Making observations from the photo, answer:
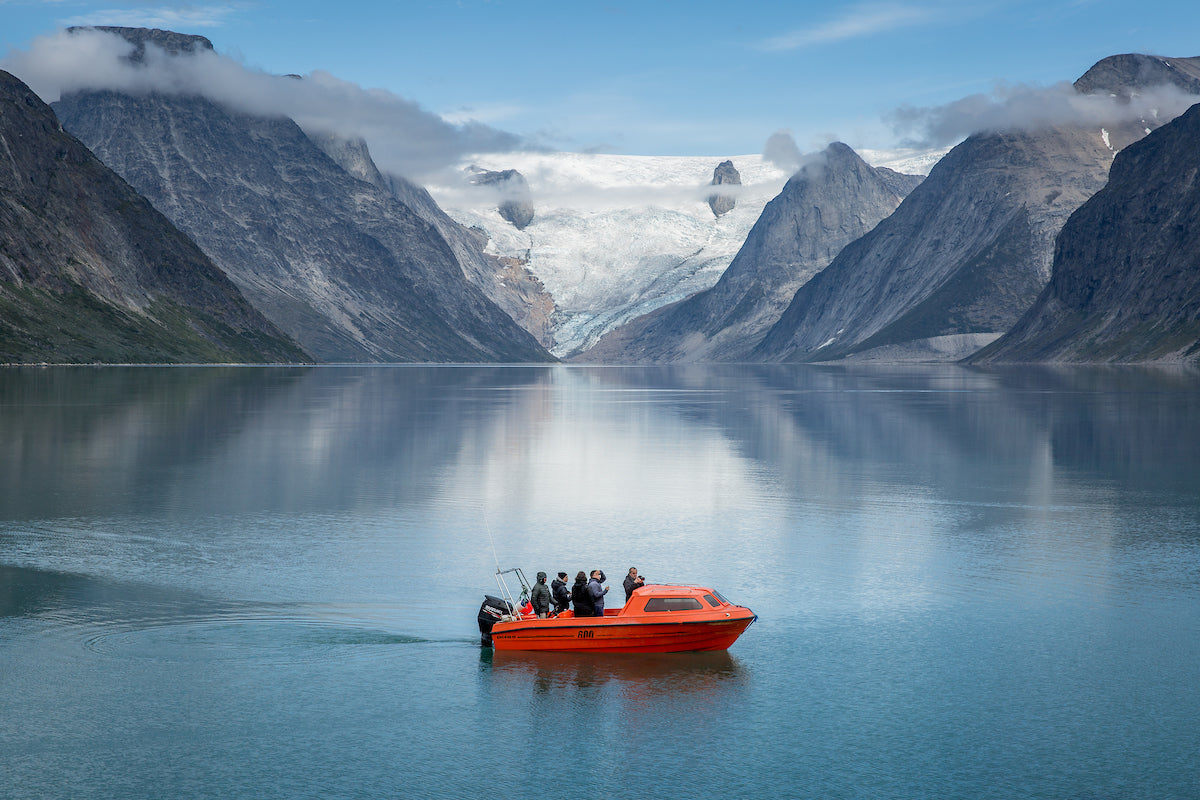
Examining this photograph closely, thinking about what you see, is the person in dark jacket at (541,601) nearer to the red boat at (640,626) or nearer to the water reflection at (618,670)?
the red boat at (640,626)

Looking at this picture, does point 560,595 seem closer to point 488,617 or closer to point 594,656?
point 594,656

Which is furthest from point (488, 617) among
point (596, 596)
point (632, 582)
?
→ point (632, 582)

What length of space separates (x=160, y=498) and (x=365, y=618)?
23237mm

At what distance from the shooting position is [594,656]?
1188 inches

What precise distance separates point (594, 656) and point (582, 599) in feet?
4.80

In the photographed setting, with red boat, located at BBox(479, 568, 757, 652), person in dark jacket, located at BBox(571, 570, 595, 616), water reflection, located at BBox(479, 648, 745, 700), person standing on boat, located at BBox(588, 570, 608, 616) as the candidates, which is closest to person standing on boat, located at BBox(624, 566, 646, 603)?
red boat, located at BBox(479, 568, 757, 652)

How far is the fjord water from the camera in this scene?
22.7 metres

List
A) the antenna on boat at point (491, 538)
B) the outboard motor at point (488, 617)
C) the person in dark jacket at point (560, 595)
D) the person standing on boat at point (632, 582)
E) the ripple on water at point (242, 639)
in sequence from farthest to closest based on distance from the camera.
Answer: the antenna on boat at point (491, 538) < the person standing on boat at point (632, 582) < the person in dark jacket at point (560, 595) < the outboard motor at point (488, 617) < the ripple on water at point (242, 639)

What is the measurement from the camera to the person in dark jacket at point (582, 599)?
3044 cm

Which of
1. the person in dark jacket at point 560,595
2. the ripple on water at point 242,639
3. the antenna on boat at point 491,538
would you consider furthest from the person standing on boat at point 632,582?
the antenna on boat at point 491,538

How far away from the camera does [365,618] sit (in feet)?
106

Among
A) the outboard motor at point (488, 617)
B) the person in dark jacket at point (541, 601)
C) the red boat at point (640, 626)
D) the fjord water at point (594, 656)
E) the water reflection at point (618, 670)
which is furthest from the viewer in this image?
the person in dark jacket at point (541, 601)

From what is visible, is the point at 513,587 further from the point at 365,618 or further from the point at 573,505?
the point at 573,505

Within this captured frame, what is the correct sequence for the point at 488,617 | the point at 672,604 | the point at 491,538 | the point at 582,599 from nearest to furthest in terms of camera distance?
the point at 672,604 < the point at 488,617 < the point at 582,599 < the point at 491,538
